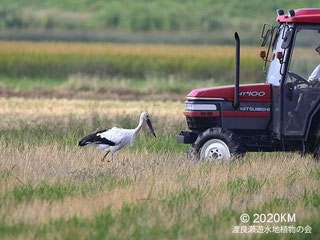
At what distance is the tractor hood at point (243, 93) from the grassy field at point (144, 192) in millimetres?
912

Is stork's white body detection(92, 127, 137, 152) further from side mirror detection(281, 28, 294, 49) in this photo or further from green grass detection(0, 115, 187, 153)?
side mirror detection(281, 28, 294, 49)

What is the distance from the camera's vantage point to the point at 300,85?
10.8 metres

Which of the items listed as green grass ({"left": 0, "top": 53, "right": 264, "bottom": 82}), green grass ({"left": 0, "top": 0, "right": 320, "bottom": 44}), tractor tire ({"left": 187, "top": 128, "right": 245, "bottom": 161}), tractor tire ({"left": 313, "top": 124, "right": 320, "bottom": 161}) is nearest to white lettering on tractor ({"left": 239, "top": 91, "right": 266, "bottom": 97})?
tractor tire ({"left": 187, "top": 128, "right": 245, "bottom": 161})

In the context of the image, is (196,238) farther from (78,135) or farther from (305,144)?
(78,135)

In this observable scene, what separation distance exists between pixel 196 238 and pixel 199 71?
1254 inches

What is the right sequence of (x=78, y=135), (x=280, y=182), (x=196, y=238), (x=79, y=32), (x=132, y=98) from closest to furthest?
(x=196, y=238)
(x=280, y=182)
(x=78, y=135)
(x=132, y=98)
(x=79, y=32)

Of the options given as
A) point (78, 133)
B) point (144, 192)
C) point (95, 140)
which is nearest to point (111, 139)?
point (95, 140)

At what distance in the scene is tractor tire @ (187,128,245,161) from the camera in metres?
11.0

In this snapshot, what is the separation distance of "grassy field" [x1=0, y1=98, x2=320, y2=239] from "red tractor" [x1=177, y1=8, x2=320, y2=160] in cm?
32

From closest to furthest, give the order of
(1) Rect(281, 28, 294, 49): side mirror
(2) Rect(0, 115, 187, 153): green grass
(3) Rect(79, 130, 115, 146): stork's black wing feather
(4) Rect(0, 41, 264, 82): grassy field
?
1. (1) Rect(281, 28, 294, 49): side mirror
2. (3) Rect(79, 130, 115, 146): stork's black wing feather
3. (2) Rect(0, 115, 187, 153): green grass
4. (4) Rect(0, 41, 264, 82): grassy field

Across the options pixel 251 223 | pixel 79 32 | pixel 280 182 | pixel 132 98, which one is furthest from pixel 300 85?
pixel 79 32

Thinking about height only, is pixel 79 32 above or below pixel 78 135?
below

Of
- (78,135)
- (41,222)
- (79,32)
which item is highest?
(41,222)

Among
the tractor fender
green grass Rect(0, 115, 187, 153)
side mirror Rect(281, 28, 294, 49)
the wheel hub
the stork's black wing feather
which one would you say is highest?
side mirror Rect(281, 28, 294, 49)
